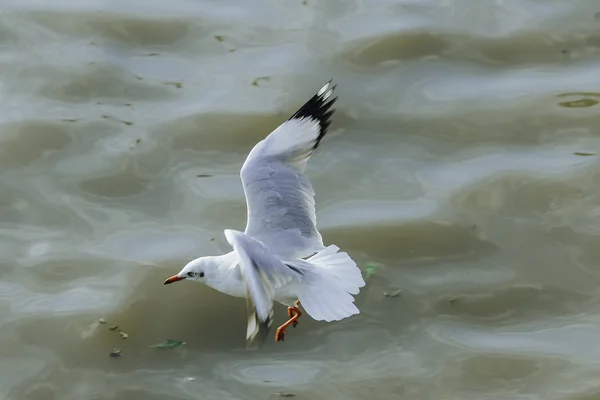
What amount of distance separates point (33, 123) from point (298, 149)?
1.80m

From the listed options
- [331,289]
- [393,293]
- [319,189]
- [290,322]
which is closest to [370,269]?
[393,293]

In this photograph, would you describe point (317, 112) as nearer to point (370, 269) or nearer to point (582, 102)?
point (370, 269)

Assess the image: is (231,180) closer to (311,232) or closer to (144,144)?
(144,144)

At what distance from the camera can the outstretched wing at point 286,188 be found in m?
4.17

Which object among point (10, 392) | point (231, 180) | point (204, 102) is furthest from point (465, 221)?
point (10, 392)

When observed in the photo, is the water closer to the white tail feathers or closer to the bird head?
the bird head

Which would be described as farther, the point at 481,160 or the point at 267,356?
the point at 481,160

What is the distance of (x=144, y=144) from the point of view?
5.42 meters

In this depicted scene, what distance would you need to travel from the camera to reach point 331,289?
378 cm

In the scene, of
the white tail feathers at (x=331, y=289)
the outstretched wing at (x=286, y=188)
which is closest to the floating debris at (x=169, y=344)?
the outstretched wing at (x=286, y=188)

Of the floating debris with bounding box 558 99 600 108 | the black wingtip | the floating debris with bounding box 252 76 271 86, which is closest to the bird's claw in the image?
the black wingtip

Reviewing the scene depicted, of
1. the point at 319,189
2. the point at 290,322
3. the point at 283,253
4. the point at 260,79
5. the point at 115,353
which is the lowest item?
the point at 115,353

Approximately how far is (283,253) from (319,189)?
1092 millimetres

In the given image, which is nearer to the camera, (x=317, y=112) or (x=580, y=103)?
(x=317, y=112)
